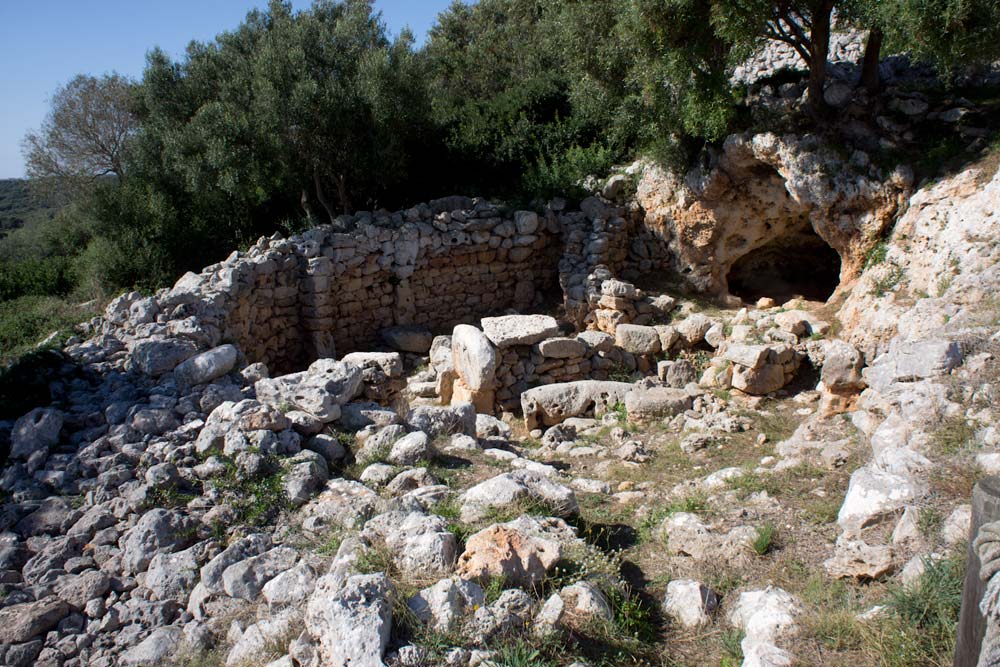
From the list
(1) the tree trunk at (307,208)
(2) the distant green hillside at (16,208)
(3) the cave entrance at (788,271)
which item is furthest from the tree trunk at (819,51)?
(2) the distant green hillside at (16,208)

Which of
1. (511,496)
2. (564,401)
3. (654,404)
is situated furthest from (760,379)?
(511,496)

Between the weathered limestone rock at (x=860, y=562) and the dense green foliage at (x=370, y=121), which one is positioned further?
the dense green foliage at (x=370, y=121)

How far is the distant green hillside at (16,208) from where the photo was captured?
99.5ft

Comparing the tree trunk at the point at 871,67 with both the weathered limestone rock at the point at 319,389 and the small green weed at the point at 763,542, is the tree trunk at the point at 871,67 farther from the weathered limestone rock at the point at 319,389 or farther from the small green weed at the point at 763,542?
the weathered limestone rock at the point at 319,389

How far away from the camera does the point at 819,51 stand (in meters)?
10.1

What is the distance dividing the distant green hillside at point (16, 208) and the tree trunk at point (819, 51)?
26.6 m

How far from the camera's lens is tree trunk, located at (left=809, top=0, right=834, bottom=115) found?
9844 mm

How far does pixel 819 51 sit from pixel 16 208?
125 feet

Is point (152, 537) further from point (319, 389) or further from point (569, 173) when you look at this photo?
point (569, 173)

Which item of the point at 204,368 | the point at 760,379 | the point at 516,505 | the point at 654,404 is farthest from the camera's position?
the point at 760,379

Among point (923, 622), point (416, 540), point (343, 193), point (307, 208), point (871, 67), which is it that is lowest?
point (923, 622)

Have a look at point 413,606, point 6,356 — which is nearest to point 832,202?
point 413,606

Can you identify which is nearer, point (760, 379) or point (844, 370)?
point (844, 370)

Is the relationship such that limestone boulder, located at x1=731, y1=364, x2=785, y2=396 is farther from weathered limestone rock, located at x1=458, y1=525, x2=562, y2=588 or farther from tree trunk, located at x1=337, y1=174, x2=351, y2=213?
tree trunk, located at x1=337, y1=174, x2=351, y2=213
